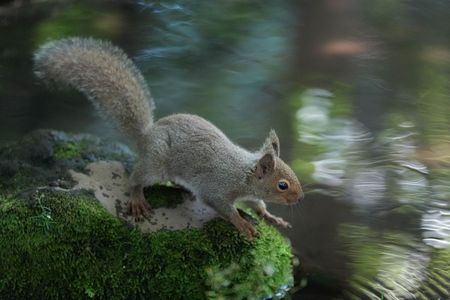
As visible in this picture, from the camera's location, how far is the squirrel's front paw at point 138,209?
3988 mm

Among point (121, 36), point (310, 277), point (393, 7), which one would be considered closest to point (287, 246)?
point (310, 277)

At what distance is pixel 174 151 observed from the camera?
162 inches

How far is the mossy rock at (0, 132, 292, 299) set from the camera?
3705 millimetres

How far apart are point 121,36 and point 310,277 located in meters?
4.57

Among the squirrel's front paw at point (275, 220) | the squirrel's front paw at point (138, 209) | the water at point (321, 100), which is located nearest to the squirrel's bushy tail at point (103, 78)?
the squirrel's front paw at point (138, 209)

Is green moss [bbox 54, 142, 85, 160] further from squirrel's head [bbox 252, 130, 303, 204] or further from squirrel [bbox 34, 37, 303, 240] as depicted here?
squirrel's head [bbox 252, 130, 303, 204]

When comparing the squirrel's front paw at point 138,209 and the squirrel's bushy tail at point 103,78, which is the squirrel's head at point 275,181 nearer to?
the squirrel's front paw at point 138,209

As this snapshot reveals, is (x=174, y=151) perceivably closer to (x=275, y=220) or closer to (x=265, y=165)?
(x=265, y=165)

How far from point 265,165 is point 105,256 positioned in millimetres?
941

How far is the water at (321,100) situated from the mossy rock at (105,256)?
517 mm

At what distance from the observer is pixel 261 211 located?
14.3 feet

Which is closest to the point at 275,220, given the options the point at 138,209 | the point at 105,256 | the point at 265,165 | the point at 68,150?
the point at 265,165

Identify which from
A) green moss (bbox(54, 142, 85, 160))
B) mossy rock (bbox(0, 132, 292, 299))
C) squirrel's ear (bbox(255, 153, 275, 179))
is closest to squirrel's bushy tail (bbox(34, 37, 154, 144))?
green moss (bbox(54, 142, 85, 160))

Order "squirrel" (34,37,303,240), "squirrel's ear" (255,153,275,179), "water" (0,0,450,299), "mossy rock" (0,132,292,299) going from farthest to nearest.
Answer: "water" (0,0,450,299), "squirrel" (34,37,303,240), "squirrel's ear" (255,153,275,179), "mossy rock" (0,132,292,299)
